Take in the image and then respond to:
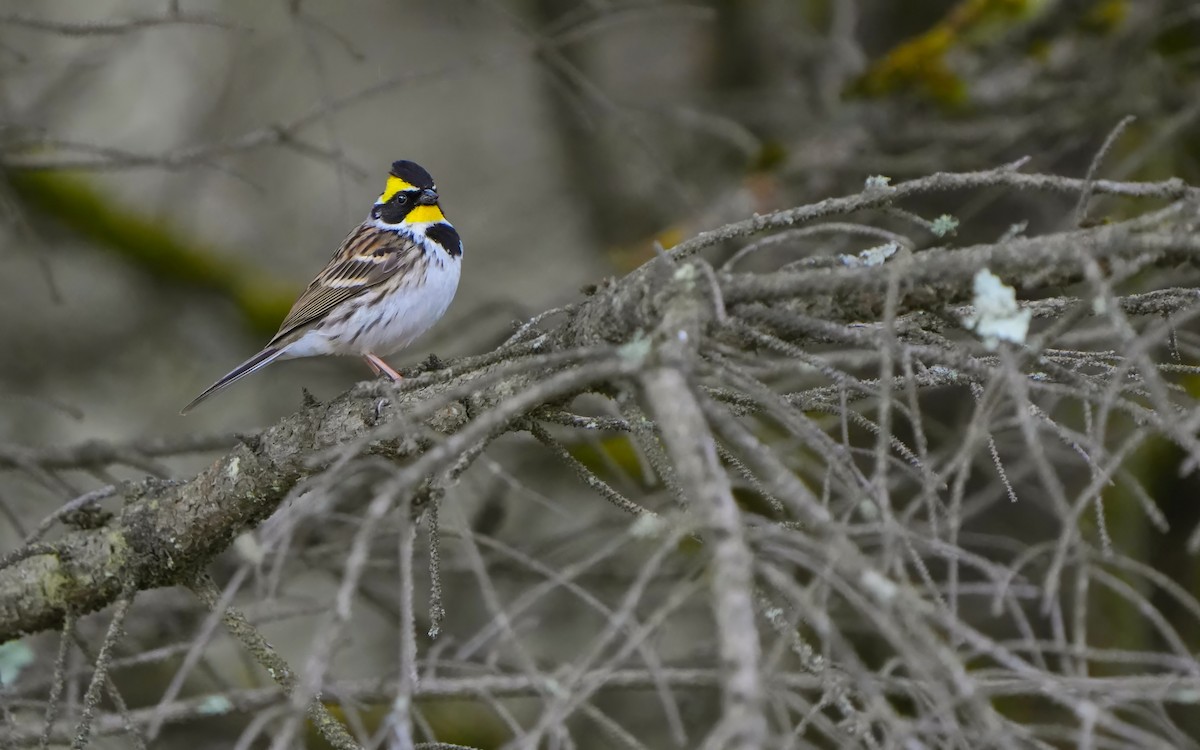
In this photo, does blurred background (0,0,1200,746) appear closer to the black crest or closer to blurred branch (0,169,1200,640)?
the black crest

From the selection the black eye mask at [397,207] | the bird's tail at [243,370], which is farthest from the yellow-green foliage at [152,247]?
the bird's tail at [243,370]

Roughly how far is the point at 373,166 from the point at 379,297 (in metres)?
3.48

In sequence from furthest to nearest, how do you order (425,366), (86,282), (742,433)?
(86,282)
(425,366)
(742,433)

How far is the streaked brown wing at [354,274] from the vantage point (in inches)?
182

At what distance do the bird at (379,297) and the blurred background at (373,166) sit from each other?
3.73 ft

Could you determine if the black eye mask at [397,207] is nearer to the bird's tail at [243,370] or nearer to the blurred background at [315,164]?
the bird's tail at [243,370]

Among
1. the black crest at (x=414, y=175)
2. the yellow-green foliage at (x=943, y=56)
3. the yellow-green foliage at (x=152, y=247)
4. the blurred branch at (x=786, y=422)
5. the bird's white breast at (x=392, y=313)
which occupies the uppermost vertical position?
the yellow-green foliage at (x=943, y=56)

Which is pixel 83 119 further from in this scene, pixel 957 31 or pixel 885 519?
pixel 885 519

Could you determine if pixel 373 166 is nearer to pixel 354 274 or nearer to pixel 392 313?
pixel 354 274

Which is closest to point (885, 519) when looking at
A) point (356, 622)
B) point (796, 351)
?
point (796, 351)

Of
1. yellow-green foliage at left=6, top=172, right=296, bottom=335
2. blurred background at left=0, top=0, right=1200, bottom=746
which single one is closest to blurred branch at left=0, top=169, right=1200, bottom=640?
blurred background at left=0, top=0, right=1200, bottom=746

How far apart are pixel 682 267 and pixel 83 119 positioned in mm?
6830

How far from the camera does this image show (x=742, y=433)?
1.53 metres

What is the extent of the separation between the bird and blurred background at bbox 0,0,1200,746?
3.73 ft
